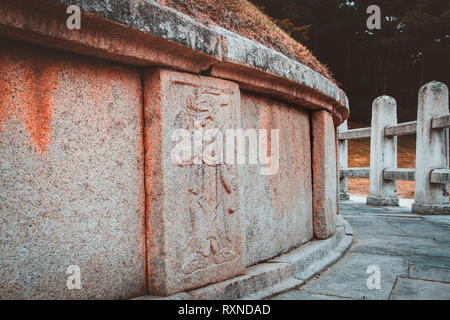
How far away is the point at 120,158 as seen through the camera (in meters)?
1.82

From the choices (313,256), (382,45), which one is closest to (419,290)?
(313,256)

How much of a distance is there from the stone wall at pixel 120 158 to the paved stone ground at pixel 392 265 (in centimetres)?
56

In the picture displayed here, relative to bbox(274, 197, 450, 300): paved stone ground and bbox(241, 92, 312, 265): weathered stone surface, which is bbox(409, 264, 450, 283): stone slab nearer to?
bbox(274, 197, 450, 300): paved stone ground

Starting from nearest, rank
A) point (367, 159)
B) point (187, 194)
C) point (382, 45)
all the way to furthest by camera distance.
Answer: point (187, 194), point (367, 159), point (382, 45)

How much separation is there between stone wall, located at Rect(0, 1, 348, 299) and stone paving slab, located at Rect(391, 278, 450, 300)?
926mm

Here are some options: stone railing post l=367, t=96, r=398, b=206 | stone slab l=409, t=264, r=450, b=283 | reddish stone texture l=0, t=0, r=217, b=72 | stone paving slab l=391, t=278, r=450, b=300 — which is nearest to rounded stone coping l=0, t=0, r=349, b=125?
reddish stone texture l=0, t=0, r=217, b=72

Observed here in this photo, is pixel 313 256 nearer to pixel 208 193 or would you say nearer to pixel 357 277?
pixel 357 277

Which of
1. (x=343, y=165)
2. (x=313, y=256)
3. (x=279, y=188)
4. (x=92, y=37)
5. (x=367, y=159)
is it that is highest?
(x=92, y=37)

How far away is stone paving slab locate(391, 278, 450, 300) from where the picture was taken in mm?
2195

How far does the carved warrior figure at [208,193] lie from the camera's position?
1.96 metres

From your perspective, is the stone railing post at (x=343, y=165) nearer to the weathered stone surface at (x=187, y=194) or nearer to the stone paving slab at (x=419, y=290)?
the stone paving slab at (x=419, y=290)

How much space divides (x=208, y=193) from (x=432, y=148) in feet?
17.2

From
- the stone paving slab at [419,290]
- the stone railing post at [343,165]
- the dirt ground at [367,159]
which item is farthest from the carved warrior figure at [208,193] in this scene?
the dirt ground at [367,159]

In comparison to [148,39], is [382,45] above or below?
above
